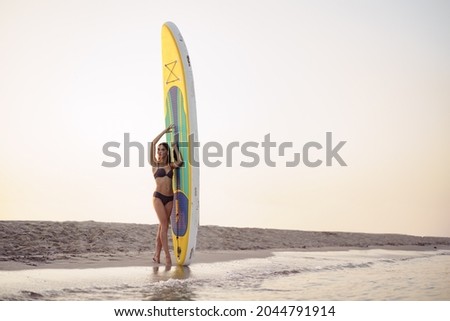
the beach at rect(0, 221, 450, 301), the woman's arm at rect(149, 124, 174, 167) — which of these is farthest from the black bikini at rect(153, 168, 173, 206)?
the beach at rect(0, 221, 450, 301)

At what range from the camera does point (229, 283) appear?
5.64 m

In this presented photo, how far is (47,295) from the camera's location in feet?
15.7

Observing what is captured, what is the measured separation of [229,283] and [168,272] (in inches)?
33.7

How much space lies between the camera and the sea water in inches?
194

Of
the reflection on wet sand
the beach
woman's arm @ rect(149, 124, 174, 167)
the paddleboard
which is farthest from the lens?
woman's arm @ rect(149, 124, 174, 167)

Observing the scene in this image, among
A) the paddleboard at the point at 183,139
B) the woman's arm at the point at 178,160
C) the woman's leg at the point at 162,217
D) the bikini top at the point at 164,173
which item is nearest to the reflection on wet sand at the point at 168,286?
the woman's leg at the point at 162,217

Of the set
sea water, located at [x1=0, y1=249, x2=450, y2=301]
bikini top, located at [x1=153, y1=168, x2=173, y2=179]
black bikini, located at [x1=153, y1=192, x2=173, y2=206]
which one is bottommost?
sea water, located at [x1=0, y1=249, x2=450, y2=301]

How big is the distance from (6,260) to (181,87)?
10.1 ft

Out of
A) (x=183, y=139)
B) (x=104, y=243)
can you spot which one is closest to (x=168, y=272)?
(x=183, y=139)

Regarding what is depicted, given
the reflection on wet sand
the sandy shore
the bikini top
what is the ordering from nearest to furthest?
the reflection on wet sand
the bikini top
the sandy shore

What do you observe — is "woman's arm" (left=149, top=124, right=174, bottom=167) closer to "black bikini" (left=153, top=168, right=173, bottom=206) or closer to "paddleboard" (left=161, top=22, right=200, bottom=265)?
"black bikini" (left=153, top=168, right=173, bottom=206)

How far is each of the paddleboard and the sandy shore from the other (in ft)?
1.97

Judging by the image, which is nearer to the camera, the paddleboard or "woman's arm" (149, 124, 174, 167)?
the paddleboard
